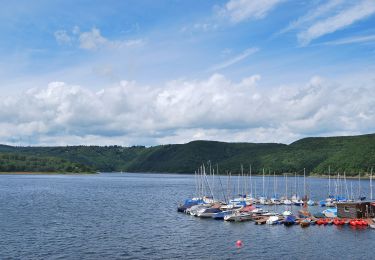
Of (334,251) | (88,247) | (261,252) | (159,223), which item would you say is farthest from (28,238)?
Result: (334,251)

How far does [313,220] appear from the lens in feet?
281

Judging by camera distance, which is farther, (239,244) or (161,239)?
(161,239)

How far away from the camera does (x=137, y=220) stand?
93.1 metres

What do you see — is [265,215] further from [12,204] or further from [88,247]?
[12,204]

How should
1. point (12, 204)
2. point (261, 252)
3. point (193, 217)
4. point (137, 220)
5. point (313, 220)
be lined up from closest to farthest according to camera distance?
1. point (261, 252)
2. point (313, 220)
3. point (137, 220)
4. point (193, 217)
5. point (12, 204)

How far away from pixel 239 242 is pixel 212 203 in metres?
44.8

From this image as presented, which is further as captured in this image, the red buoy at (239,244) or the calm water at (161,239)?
the red buoy at (239,244)

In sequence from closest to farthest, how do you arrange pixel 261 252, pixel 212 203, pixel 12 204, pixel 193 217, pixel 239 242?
pixel 261 252
pixel 239 242
pixel 193 217
pixel 212 203
pixel 12 204

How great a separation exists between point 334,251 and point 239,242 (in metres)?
13.8

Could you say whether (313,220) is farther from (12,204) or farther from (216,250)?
(12,204)

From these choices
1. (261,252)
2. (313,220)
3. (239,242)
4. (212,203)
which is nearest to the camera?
(261,252)

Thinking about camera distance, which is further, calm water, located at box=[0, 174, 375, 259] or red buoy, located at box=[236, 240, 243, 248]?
red buoy, located at box=[236, 240, 243, 248]

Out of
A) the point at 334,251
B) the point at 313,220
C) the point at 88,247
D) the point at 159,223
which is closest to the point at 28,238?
the point at 88,247

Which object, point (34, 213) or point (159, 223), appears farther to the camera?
point (34, 213)
